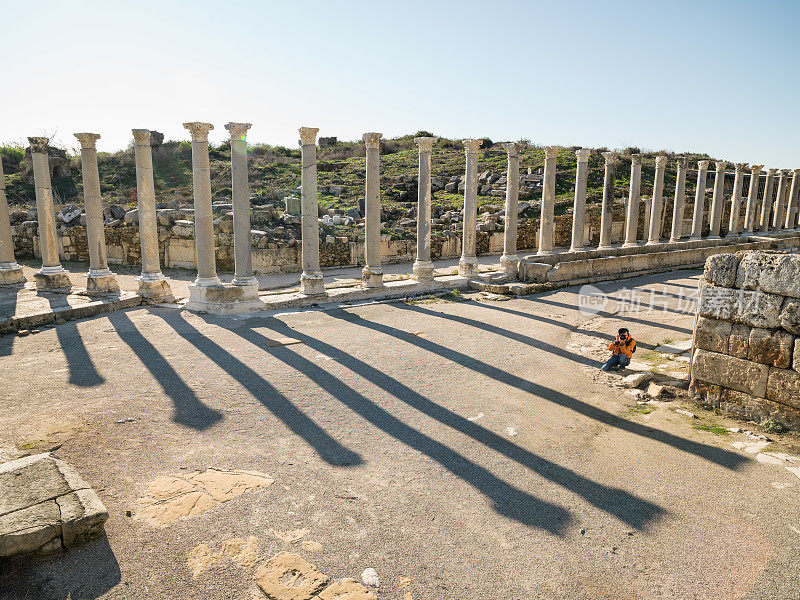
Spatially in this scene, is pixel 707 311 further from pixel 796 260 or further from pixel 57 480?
pixel 57 480

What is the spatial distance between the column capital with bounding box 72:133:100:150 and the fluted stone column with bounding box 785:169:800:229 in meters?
39.1

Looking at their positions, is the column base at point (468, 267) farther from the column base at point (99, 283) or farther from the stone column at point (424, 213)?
the column base at point (99, 283)

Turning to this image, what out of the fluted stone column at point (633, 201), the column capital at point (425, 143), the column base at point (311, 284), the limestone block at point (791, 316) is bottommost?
the column base at point (311, 284)

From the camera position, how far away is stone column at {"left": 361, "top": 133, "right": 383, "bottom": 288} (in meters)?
14.5

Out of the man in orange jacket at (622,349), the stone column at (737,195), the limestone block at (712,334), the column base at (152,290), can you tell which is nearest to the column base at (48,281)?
the column base at (152,290)

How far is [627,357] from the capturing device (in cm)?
Result: 945

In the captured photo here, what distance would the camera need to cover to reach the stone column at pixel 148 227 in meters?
13.6

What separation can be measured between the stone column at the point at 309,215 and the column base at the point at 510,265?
6581 millimetres

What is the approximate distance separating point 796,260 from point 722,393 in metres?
2.12

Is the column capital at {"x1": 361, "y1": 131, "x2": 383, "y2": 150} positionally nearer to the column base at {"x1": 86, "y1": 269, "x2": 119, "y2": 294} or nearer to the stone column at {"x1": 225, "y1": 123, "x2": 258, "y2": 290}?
the stone column at {"x1": 225, "y1": 123, "x2": 258, "y2": 290}

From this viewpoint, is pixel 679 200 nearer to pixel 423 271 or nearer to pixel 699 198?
pixel 699 198

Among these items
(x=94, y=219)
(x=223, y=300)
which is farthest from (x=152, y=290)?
(x=94, y=219)

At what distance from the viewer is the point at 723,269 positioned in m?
7.73

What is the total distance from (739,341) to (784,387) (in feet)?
2.64
